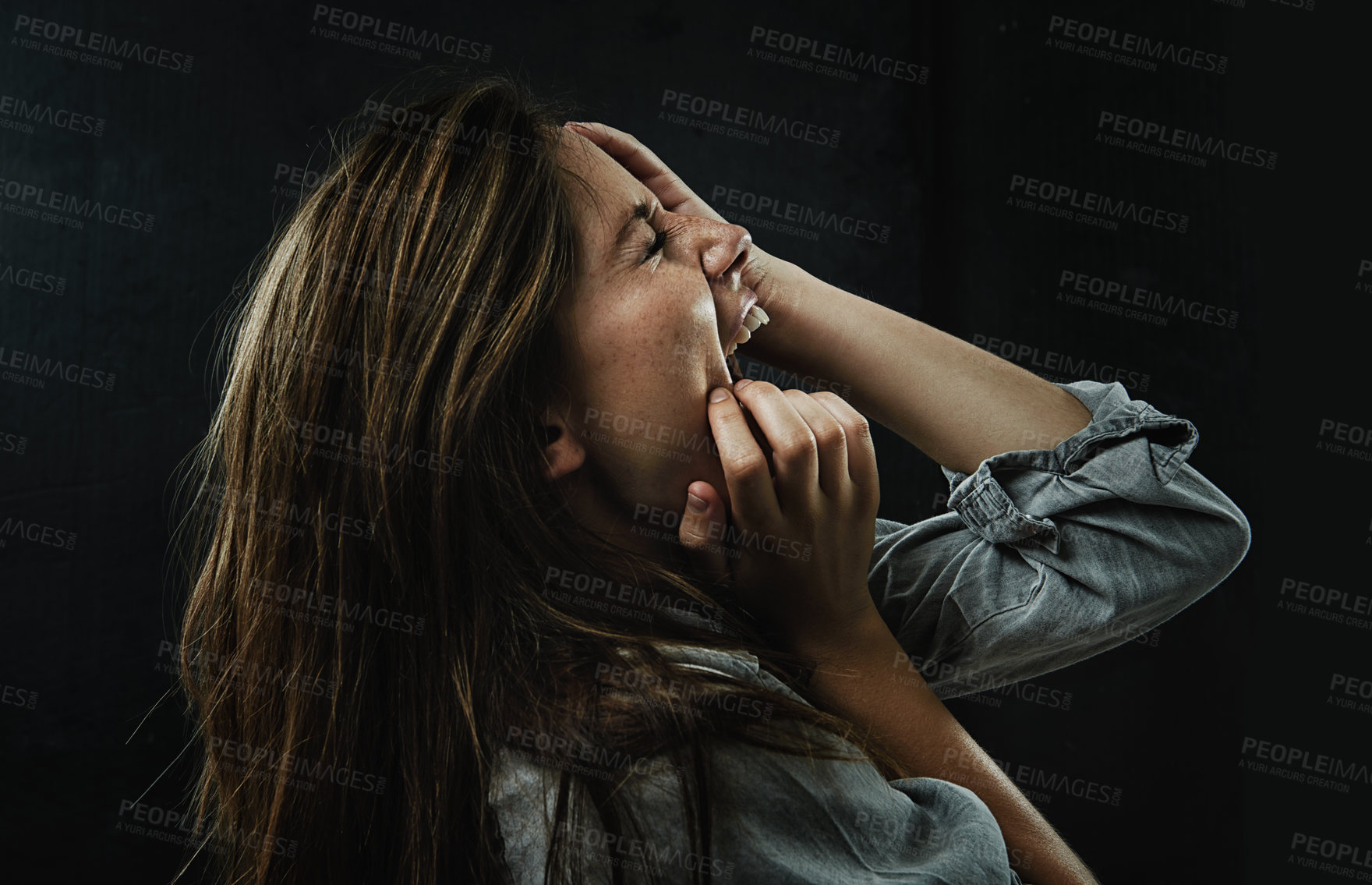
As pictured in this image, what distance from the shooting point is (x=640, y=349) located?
35.0 inches

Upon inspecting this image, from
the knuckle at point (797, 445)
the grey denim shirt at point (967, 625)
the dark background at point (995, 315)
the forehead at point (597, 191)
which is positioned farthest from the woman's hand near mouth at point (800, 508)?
the dark background at point (995, 315)

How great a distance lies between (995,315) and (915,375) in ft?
4.03

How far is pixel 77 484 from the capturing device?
6.16 feet

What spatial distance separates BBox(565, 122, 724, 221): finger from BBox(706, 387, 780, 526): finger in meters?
0.33

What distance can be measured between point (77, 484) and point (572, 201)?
1.61 meters

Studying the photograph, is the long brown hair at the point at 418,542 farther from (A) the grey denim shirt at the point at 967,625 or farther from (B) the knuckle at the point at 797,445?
(B) the knuckle at the point at 797,445

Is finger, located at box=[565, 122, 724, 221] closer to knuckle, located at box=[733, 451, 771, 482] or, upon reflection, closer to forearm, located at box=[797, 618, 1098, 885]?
knuckle, located at box=[733, 451, 771, 482]

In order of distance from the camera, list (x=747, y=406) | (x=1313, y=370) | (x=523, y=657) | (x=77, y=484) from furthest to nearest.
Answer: (x=77, y=484) < (x=1313, y=370) < (x=747, y=406) < (x=523, y=657)

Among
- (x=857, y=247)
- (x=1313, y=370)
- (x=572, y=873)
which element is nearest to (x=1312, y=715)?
(x=1313, y=370)

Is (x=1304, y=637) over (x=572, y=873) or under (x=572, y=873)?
over

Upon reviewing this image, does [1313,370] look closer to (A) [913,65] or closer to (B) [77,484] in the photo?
(A) [913,65]

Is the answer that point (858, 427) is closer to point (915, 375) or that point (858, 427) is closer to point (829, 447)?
point (829, 447)

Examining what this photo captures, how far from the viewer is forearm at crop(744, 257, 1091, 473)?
3.43 feet

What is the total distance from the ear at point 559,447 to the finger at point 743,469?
15 centimetres
